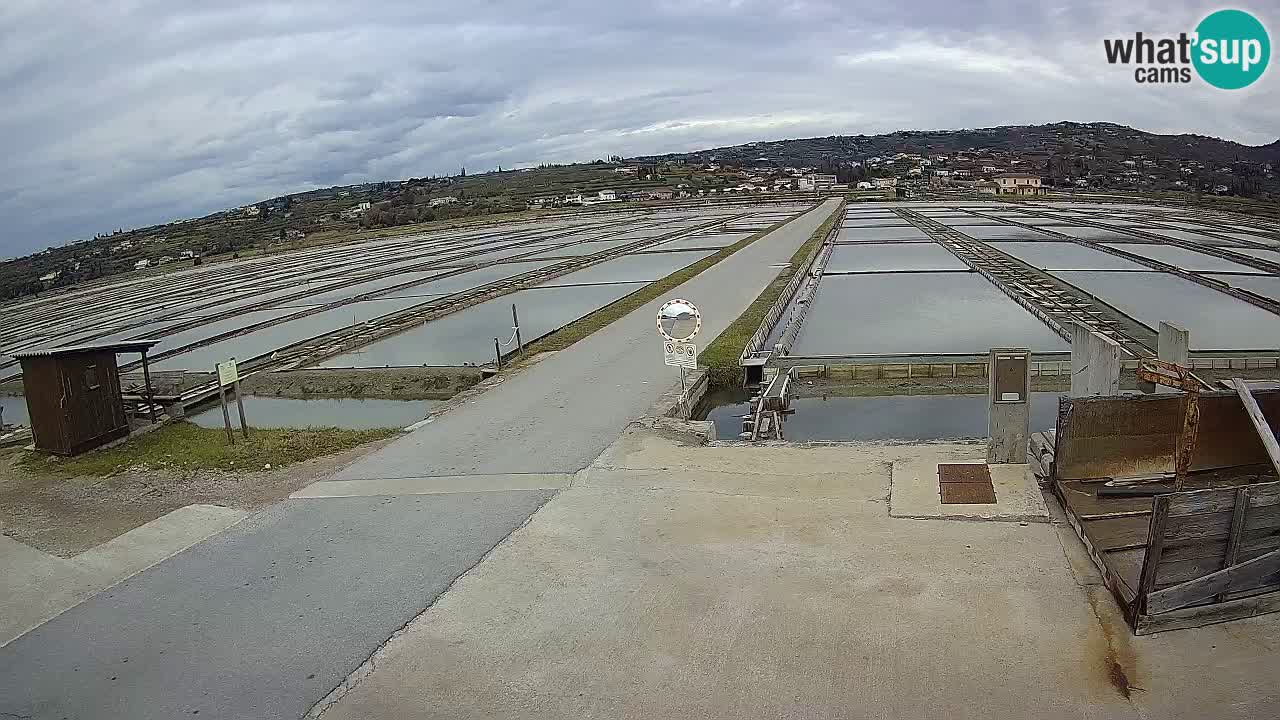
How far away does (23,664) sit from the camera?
5410mm

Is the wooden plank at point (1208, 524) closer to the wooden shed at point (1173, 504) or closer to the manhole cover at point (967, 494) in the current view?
the wooden shed at point (1173, 504)

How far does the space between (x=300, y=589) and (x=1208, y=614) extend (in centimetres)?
586

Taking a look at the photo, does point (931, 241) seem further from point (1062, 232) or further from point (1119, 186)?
point (1119, 186)

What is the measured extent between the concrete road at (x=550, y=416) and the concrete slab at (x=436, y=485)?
0.16 meters

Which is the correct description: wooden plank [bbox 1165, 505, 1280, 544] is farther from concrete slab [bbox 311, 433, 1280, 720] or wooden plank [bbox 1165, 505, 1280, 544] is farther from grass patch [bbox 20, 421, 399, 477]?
grass patch [bbox 20, 421, 399, 477]

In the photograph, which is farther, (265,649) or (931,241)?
(931,241)

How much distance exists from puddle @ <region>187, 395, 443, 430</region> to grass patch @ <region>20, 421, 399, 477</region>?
192 centimetres

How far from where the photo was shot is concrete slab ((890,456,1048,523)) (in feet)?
20.7

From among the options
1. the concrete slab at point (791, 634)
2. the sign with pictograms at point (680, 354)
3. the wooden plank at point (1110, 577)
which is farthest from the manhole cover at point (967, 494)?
the sign with pictograms at point (680, 354)

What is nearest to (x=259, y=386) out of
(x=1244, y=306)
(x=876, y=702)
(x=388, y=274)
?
(x=876, y=702)

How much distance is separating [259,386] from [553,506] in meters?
11.5

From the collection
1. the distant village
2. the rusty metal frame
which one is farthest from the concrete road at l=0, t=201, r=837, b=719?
the distant village

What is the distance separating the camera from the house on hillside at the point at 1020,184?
328ft

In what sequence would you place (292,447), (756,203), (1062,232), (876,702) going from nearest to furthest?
1. (876,702)
2. (292,447)
3. (1062,232)
4. (756,203)
